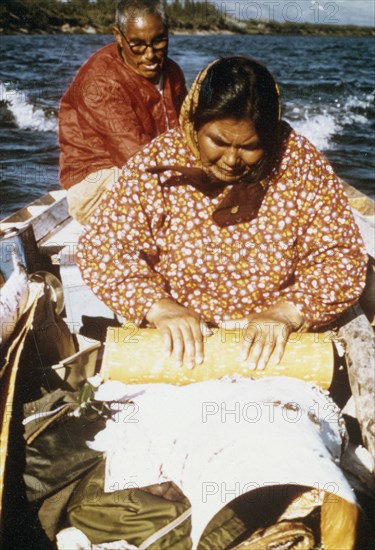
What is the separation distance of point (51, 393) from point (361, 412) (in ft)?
5.12

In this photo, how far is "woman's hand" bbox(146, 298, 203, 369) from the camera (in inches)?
74.2

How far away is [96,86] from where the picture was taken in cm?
348

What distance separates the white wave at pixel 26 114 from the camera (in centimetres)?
1362

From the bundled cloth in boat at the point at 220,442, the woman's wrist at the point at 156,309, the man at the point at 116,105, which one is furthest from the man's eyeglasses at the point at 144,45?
the bundled cloth in boat at the point at 220,442

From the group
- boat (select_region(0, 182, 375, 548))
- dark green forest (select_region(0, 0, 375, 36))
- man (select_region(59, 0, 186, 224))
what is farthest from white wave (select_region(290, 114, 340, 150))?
dark green forest (select_region(0, 0, 375, 36))

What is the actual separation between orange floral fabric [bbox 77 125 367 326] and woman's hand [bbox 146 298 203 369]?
0.40 ft

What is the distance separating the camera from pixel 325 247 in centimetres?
213

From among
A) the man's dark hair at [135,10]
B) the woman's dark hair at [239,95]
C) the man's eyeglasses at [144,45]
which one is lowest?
the woman's dark hair at [239,95]

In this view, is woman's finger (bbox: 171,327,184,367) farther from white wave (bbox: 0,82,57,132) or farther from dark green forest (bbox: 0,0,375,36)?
dark green forest (bbox: 0,0,375,36)

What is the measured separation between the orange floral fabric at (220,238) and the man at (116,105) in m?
1.38

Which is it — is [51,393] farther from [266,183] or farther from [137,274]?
[266,183]

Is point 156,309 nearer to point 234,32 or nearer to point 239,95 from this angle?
point 239,95

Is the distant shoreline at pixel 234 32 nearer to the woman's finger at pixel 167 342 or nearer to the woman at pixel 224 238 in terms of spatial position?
the woman at pixel 224 238

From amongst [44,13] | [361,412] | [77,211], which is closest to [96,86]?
[77,211]
